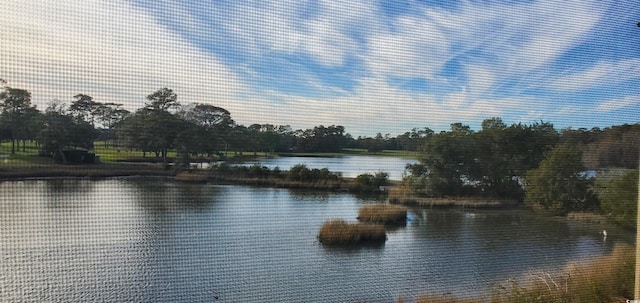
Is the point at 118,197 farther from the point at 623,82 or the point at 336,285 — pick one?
the point at 623,82

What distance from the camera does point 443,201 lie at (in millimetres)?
5699

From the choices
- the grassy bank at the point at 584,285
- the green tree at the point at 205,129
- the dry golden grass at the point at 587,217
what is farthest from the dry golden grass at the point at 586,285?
the green tree at the point at 205,129

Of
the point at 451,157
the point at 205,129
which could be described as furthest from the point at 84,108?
the point at 451,157

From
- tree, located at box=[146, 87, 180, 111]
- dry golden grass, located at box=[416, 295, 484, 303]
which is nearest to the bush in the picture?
dry golden grass, located at box=[416, 295, 484, 303]

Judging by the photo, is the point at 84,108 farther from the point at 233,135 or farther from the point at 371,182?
the point at 371,182

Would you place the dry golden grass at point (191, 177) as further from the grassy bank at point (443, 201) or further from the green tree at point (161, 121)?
the grassy bank at point (443, 201)

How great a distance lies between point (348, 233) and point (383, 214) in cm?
99

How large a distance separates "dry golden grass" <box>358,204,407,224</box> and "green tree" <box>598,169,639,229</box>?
12.2ft

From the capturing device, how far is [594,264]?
2.71 metres

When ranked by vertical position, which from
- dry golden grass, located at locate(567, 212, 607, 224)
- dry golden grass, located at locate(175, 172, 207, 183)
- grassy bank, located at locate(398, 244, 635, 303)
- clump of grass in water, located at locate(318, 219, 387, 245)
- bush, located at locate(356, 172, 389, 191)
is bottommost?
clump of grass in water, located at locate(318, 219, 387, 245)

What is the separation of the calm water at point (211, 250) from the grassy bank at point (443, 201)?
6.2 inches

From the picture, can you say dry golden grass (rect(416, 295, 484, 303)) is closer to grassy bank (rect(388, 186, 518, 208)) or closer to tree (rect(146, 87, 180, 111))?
grassy bank (rect(388, 186, 518, 208))

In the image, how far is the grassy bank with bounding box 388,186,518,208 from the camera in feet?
13.9

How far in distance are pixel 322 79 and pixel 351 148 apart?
2.24ft
